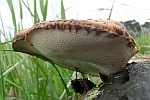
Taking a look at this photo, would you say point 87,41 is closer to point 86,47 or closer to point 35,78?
point 86,47

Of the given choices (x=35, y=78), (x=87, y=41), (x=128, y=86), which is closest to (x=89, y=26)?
(x=87, y=41)

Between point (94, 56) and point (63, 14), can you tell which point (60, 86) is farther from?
point (94, 56)

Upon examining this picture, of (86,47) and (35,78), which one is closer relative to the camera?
(86,47)

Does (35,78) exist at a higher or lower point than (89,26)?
lower

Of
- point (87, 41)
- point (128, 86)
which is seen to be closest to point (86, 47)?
point (87, 41)

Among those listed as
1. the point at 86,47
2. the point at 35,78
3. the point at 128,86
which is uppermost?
the point at 86,47

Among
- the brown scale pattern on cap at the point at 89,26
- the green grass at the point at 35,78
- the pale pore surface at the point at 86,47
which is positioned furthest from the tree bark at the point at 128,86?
the green grass at the point at 35,78
